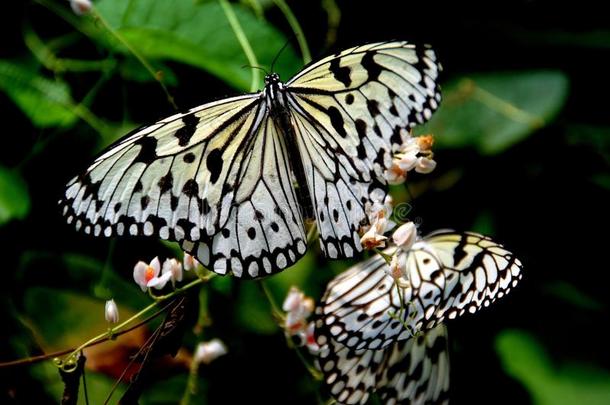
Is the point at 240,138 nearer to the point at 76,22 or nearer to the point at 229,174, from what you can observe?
the point at 229,174

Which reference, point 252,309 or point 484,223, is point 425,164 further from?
point 484,223

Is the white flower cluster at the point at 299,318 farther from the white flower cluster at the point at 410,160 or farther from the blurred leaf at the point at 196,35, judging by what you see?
the blurred leaf at the point at 196,35

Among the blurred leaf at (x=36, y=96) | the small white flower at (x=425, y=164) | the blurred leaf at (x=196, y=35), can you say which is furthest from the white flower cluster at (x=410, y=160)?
the blurred leaf at (x=36, y=96)

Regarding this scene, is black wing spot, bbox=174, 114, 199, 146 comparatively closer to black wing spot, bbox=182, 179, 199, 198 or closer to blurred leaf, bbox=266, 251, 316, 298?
black wing spot, bbox=182, 179, 199, 198

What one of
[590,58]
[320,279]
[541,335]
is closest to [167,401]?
[320,279]

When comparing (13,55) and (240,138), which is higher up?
(13,55)
